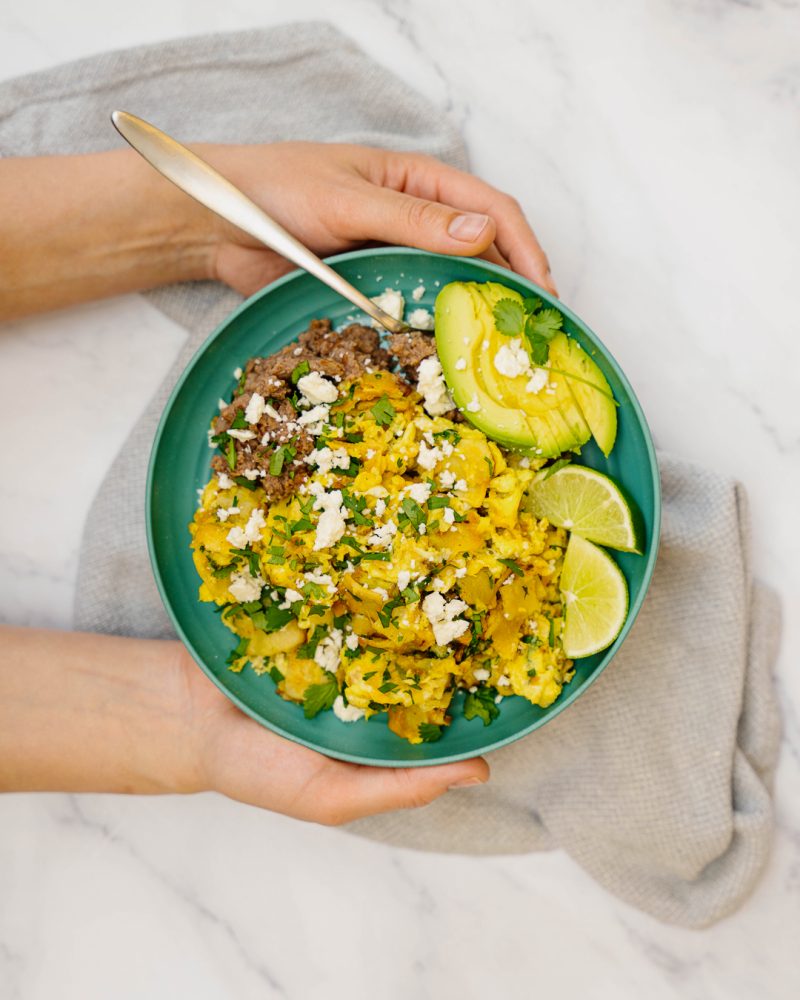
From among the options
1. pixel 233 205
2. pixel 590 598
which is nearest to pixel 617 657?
pixel 590 598

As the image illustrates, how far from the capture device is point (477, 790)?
72.4 inches

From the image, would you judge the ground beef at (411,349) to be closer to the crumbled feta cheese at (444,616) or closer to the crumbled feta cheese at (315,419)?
the crumbled feta cheese at (315,419)

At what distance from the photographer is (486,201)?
65.2 inches

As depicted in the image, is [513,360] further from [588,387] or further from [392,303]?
[392,303]

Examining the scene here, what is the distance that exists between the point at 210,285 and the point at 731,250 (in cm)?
110

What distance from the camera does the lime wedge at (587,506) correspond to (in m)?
1.46

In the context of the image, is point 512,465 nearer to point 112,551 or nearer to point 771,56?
point 112,551

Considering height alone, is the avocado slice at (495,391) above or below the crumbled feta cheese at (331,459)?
above

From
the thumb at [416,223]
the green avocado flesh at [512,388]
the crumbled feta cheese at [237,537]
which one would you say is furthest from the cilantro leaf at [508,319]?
the crumbled feta cheese at [237,537]

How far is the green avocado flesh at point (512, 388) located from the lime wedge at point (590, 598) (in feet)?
0.60

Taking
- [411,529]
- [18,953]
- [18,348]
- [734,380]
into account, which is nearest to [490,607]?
[411,529]

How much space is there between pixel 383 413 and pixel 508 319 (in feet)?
0.84

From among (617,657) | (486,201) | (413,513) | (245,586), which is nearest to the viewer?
(413,513)

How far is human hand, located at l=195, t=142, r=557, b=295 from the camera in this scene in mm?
1585
